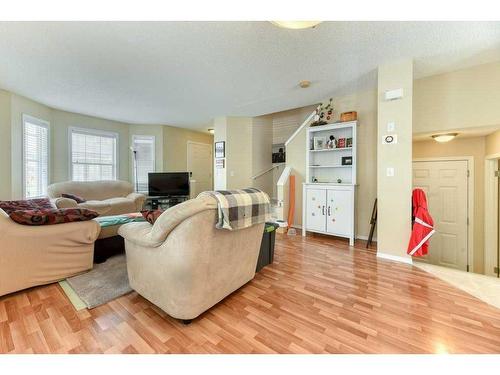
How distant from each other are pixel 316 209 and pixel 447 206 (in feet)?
7.06

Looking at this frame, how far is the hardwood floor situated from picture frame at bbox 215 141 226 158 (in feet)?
11.7

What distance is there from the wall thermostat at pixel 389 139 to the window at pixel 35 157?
5909mm

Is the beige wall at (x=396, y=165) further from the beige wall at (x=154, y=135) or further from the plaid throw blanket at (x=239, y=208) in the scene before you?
the beige wall at (x=154, y=135)

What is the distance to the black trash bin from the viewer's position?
2437mm

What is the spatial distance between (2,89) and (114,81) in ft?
6.57

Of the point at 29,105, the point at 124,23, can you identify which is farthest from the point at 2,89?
the point at 124,23

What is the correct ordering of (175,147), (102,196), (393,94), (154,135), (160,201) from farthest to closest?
(175,147), (154,135), (160,201), (102,196), (393,94)

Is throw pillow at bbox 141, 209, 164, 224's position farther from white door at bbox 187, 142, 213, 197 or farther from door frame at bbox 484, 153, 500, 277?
white door at bbox 187, 142, 213, 197

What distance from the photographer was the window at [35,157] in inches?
157

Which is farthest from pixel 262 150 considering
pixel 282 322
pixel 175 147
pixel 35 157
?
pixel 35 157

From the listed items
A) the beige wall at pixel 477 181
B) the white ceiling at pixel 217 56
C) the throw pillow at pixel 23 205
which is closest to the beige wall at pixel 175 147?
the white ceiling at pixel 217 56

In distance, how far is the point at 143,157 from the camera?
5.98 m

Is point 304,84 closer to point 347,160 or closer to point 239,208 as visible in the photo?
point 347,160
